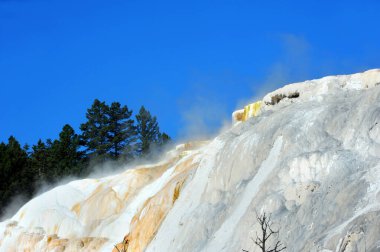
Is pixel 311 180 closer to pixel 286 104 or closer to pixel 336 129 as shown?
pixel 336 129

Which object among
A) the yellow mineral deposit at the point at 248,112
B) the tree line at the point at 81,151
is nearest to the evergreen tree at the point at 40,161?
the tree line at the point at 81,151

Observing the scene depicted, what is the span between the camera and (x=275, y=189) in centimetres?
2525

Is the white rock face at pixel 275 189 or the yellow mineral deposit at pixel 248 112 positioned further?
the yellow mineral deposit at pixel 248 112

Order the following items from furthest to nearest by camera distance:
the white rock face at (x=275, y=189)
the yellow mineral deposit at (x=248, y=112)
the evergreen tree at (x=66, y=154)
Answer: the evergreen tree at (x=66, y=154) < the yellow mineral deposit at (x=248, y=112) < the white rock face at (x=275, y=189)

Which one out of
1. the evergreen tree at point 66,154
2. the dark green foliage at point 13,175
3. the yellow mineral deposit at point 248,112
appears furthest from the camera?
the evergreen tree at point 66,154

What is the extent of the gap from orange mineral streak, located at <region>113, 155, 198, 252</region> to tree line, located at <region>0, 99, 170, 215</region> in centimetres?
3152

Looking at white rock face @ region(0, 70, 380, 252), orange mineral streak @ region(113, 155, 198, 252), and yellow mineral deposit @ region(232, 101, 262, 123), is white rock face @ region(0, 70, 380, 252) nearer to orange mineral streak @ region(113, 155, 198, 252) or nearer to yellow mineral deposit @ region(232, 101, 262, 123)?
orange mineral streak @ region(113, 155, 198, 252)

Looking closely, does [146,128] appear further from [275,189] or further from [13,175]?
[275,189]

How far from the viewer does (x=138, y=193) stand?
3697 centimetres

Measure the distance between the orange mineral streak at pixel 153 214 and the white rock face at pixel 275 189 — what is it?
1.9 inches

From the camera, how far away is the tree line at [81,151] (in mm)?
66375

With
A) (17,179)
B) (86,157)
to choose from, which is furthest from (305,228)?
(86,157)

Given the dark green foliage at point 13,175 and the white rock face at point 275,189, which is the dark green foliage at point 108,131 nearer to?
the dark green foliage at point 13,175

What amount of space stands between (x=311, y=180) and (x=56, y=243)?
49.8 ft
